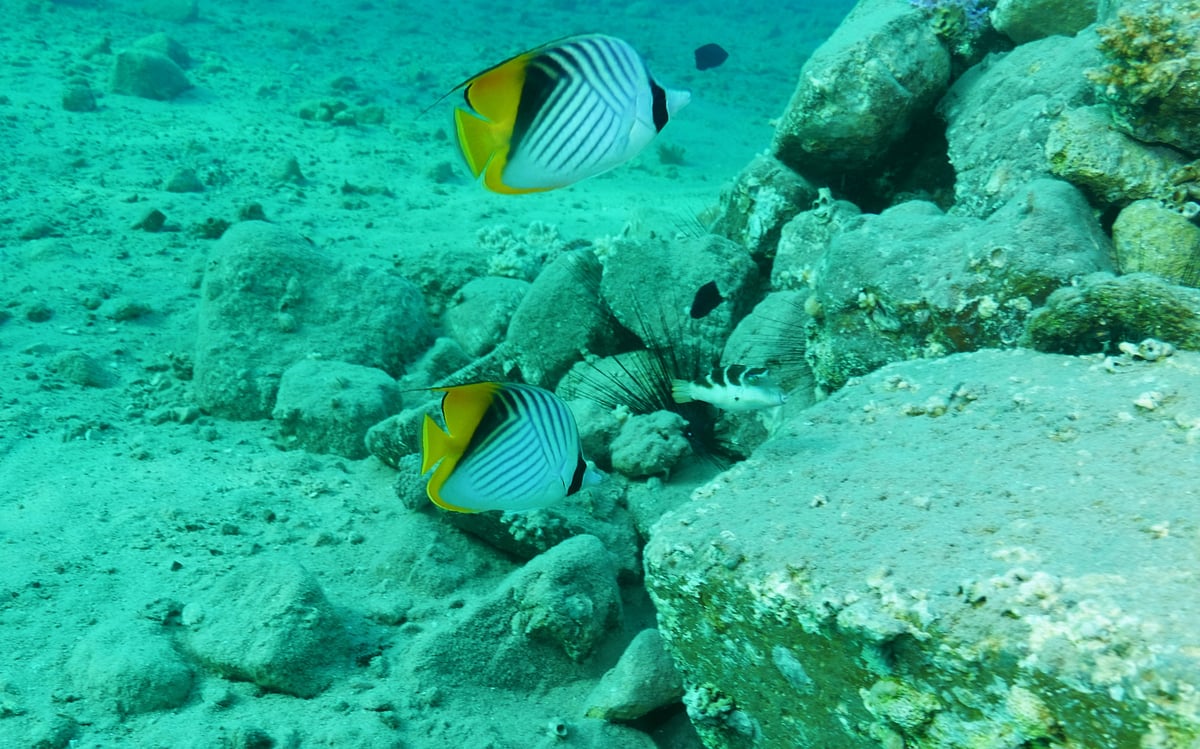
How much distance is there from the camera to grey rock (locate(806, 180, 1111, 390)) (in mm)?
3008

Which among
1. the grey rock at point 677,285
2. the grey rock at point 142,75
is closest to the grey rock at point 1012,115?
the grey rock at point 677,285

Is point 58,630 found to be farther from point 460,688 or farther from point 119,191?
point 119,191

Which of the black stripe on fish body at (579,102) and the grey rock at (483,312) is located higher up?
the black stripe on fish body at (579,102)

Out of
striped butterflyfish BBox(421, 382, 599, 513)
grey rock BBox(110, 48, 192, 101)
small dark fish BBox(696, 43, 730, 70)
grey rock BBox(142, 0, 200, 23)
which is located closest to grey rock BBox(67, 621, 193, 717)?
striped butterflyfish BBox(421, 382, 599, 513)

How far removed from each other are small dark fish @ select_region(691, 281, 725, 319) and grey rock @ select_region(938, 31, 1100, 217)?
135 centimetres

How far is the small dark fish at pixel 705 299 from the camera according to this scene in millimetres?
4297

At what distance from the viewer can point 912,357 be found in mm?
3268

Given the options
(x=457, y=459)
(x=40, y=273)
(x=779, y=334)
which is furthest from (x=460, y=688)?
(x=40, y=273)

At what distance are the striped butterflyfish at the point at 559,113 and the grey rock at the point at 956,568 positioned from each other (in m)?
1.14

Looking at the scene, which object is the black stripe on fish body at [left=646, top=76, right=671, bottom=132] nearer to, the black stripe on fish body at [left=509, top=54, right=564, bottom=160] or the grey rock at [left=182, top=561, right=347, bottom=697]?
→ the black stripe on fish body at [left=509, top=54, right=564, bottom=160]

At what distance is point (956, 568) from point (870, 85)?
332cm

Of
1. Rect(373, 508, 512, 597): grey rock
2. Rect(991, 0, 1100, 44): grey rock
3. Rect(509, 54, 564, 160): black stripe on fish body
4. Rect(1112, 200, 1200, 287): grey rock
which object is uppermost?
Rect(991, 0, 1100, 44): grey rock

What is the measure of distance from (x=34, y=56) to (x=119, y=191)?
24.7 ft

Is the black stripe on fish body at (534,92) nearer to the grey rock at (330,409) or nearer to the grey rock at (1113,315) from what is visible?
the grey rock at (1113,315)
